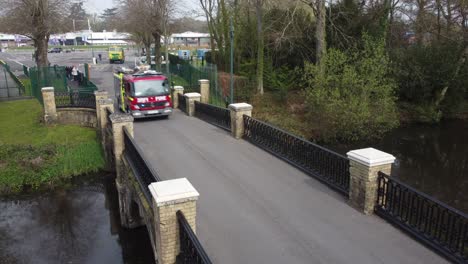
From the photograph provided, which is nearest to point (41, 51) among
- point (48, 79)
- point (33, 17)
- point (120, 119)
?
point (33, 17)

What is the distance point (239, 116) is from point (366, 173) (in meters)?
7.34

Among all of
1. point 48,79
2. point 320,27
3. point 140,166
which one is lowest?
point 140,166

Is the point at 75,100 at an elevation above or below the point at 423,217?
above

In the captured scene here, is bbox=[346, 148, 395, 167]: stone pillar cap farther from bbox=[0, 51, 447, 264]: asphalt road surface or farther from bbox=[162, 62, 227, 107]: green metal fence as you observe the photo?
bbox=[162, 62, 227, 107]: green metal fence

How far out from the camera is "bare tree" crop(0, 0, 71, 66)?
2614 cm

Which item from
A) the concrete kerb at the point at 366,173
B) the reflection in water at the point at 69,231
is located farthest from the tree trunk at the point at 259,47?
the concrete kerb at the point at 366,173

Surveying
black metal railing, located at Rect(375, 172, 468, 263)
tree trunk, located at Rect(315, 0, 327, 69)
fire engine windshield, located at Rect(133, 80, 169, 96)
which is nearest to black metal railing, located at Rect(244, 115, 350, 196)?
black metal railing, located at Rect(375, 172, 468, 263)

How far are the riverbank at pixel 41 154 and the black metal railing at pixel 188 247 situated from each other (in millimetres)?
13233

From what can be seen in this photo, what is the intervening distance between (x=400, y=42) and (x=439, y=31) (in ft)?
10.1

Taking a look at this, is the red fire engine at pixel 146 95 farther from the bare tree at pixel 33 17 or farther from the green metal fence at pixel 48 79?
the bare tree at pixel 33 17

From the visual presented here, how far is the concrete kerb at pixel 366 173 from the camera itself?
27.5 feet

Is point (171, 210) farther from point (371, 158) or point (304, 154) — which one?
point (304, 154)

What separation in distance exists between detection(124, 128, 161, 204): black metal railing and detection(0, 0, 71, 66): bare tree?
709 inches

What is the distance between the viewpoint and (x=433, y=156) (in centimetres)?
2472
